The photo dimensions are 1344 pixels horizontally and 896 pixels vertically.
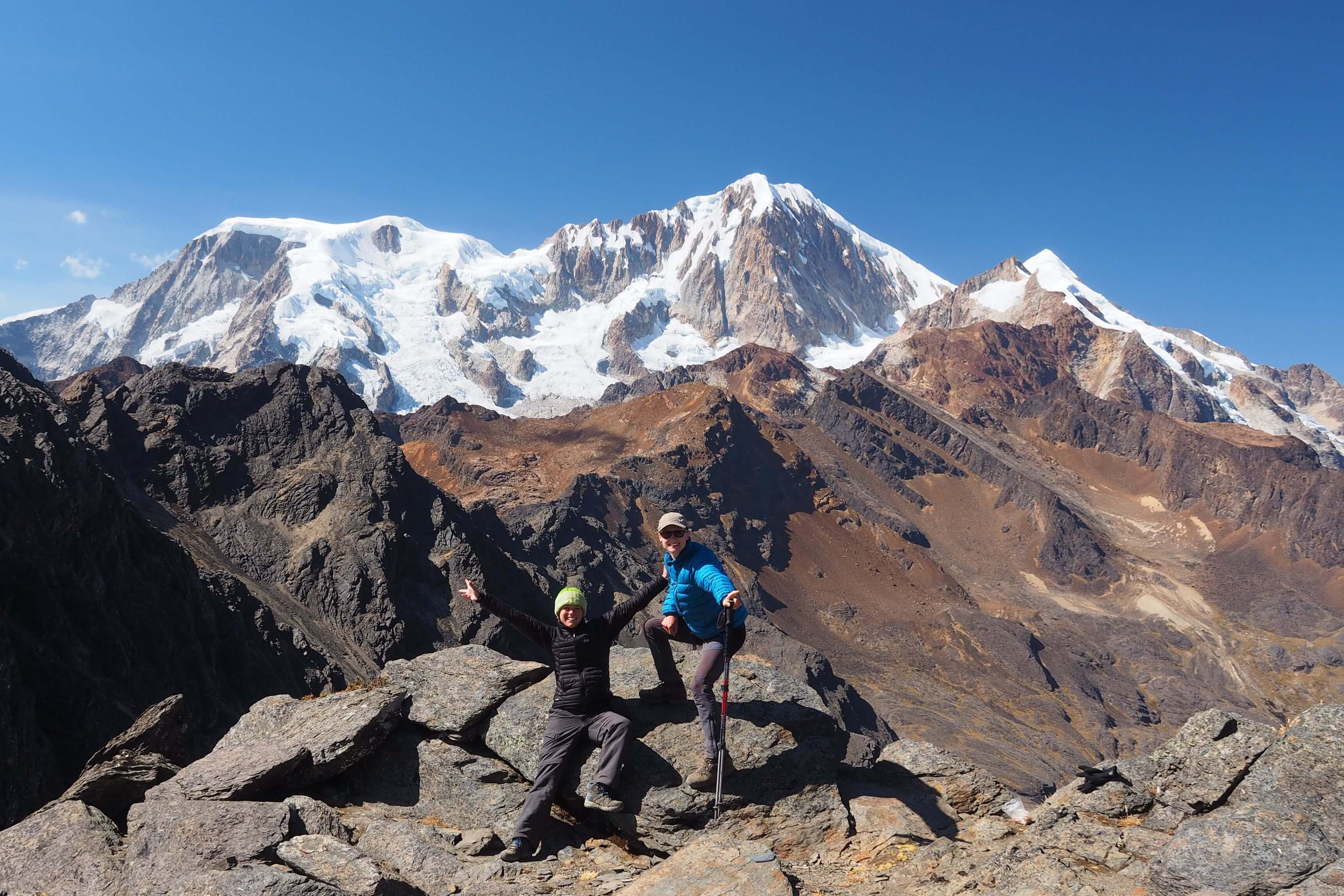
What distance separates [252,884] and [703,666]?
5.64 metres

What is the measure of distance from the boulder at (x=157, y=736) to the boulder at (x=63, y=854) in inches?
58.2

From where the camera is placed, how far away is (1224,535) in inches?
7633

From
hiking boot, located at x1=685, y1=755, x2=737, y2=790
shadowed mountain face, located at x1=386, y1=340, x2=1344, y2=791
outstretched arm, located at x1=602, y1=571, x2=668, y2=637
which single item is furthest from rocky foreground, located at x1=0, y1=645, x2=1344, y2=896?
shadowed mountain face, located at x1=386, y1=340, x2=1344, y2=791

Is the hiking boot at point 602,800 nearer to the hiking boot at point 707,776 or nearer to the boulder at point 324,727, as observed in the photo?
the hiking boot at point 707,776

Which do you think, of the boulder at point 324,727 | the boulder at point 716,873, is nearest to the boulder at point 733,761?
the boulder at point 716,873

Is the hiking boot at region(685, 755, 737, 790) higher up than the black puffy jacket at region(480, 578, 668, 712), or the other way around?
the black puffy jacket at region(480, 578, 668, 712)

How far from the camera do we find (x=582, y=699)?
1057 cm

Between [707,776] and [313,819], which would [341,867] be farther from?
[707,776]

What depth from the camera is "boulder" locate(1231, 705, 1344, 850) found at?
325 inches

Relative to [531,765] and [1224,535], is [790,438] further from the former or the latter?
[531,765]

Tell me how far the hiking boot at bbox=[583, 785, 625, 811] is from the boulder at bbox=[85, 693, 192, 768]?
6.30 metres

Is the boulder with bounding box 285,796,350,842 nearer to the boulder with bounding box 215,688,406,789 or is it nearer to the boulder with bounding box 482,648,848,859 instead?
the boulder with bounding box 215,688,406,789

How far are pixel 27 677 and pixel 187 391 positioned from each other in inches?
2124

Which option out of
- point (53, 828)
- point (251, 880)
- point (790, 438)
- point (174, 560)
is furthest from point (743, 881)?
point (790, 438)
